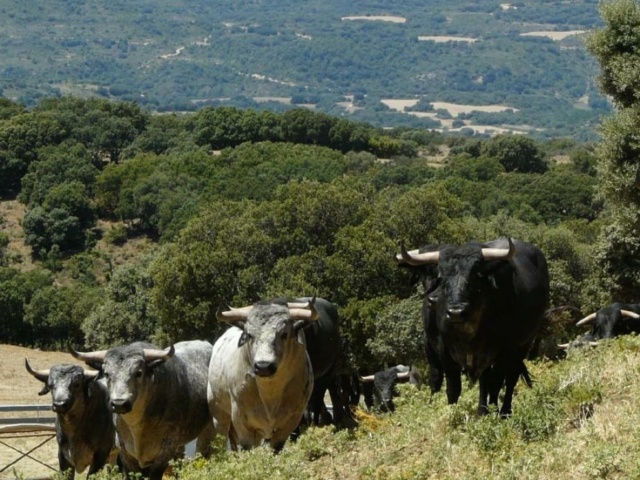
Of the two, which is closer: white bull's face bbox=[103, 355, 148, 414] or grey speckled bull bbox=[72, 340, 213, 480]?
white bull's face bbox=[103, 355, 148, 414]

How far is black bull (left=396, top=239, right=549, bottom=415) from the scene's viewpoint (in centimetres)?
1216

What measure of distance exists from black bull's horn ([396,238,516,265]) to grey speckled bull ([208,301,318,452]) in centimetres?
129

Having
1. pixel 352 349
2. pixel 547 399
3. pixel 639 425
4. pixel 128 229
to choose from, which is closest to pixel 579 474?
pixel 639 425

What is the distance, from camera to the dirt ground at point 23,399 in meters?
22.6

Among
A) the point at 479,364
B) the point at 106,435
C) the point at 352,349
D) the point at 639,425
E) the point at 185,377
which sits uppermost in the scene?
the point at 639,425

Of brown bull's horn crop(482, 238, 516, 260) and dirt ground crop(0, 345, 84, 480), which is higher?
brown bull's horn crop(482, 238, 516, 260)

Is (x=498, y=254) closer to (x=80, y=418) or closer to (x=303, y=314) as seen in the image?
(x=303, y=314)

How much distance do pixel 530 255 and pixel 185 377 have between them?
4795 mm

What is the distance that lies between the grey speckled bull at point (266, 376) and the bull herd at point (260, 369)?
0.01 m

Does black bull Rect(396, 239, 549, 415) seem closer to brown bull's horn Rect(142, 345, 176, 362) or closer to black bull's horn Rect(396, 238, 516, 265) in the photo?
black bull's horn Rect(396, 238, 516, 265)

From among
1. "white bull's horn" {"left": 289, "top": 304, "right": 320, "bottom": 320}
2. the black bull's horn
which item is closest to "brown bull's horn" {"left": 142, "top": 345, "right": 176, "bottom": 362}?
"white bull's horn" {"left": 289, "top": 304, "right": 320, "bottom": 320}

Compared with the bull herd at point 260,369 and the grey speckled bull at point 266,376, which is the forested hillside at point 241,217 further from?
the grey speckled bull at point 266,376

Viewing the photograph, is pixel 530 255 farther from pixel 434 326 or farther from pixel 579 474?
pixel 579 474

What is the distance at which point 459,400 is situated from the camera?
12.7 metres
